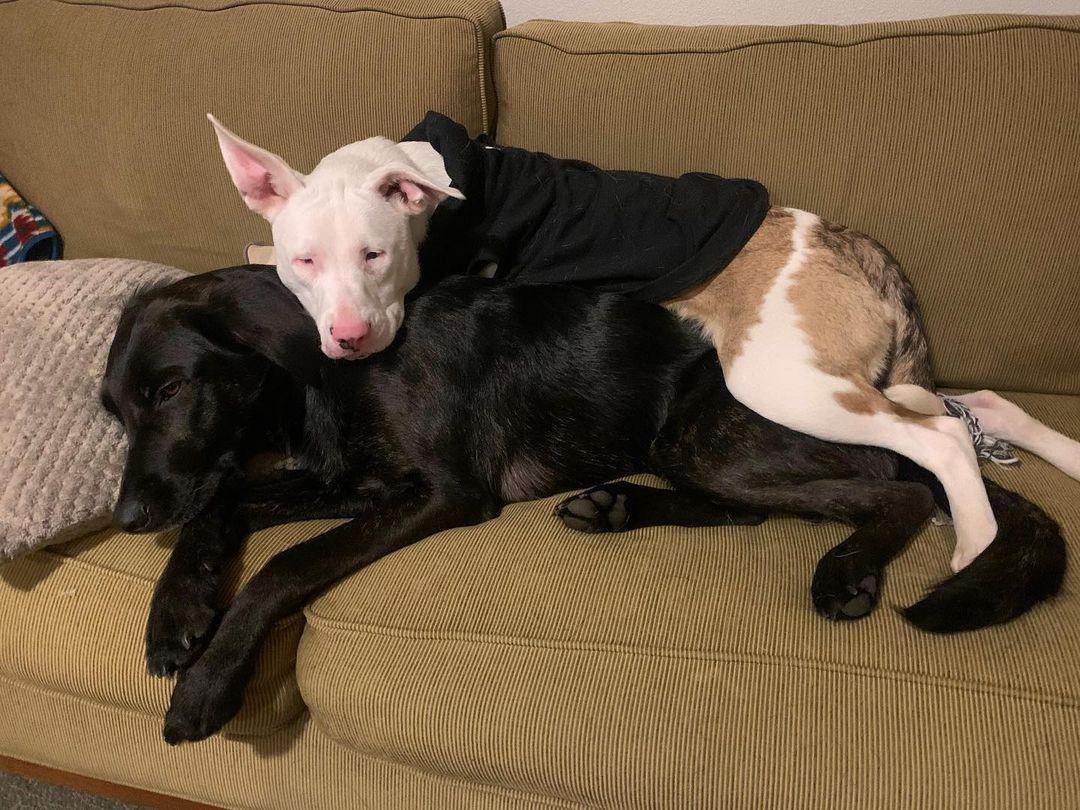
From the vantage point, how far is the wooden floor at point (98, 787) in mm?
1500

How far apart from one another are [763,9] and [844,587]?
1.63m

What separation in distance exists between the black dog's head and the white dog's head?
0.08 m

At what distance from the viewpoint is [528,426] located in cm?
144

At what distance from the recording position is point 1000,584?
3.28 ft

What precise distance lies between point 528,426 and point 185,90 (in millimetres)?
1222

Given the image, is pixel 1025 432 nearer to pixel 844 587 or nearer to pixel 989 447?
pixel 989 447

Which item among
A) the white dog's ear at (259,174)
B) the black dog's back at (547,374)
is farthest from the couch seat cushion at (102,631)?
the white dog's ear at (259,174)

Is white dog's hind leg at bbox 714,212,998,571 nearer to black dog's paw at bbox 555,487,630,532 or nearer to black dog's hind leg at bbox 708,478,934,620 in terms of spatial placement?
black dog's hind leg at bbox 708,478,934,620

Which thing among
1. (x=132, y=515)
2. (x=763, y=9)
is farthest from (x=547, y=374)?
(x=763, y=9)

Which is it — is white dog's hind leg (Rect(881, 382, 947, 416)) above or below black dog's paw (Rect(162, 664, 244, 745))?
above

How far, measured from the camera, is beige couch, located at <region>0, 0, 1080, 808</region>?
0.93 meters

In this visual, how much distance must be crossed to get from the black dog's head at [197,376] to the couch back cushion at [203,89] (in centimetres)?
56

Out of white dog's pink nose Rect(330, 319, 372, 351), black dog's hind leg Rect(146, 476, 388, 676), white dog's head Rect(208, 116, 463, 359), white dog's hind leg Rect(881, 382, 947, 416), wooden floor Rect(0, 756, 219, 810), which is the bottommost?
wooden floor Rect(0, 756, 219, 810)

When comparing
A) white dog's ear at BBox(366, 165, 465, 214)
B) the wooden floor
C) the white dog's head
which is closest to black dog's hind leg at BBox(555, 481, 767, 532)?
the white dog's head
